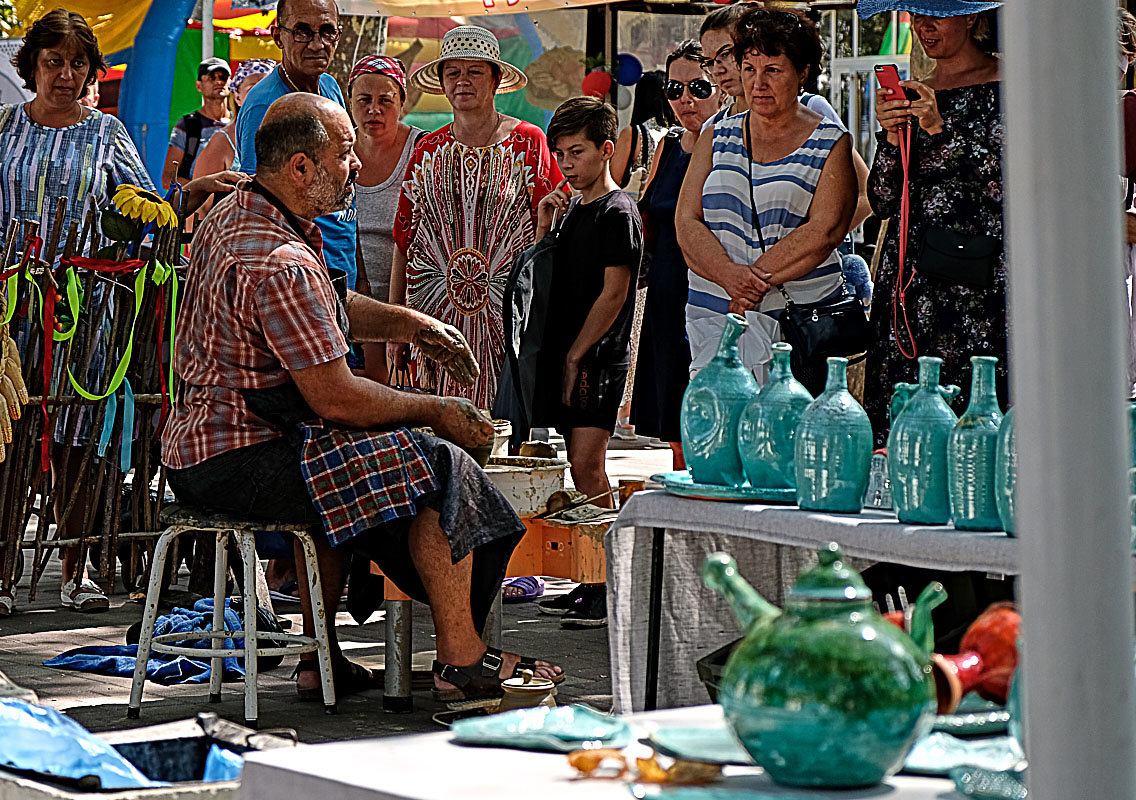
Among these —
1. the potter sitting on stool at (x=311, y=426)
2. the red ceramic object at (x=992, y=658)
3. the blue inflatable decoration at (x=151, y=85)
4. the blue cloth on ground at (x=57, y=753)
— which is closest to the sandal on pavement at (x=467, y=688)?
the potter sitting on stool at (x=311, y=426)

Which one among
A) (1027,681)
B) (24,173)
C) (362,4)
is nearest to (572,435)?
(24,173)

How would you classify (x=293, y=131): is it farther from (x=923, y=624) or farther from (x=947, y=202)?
(x=923, y=624)

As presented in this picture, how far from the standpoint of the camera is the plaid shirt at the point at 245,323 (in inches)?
156

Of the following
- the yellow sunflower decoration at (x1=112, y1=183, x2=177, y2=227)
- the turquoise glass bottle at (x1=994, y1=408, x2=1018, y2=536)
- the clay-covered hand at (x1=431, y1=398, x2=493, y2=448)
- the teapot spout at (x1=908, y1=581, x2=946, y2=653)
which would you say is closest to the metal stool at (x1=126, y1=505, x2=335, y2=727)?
the clay-covered hand at (x1=431, y1=398, x2=493, y2=448)

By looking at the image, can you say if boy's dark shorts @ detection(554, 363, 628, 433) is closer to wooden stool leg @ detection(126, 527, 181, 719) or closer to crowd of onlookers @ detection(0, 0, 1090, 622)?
crowd of onlookers @ detection(0, 0, 1090, 622)

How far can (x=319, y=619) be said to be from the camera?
4.16m

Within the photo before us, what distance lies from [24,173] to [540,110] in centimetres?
765

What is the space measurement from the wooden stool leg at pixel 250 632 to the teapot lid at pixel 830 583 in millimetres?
2575

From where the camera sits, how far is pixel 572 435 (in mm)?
5676

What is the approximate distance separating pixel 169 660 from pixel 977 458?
301 cm

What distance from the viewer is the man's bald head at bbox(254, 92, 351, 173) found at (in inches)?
164

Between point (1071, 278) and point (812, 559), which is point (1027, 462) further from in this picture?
point (812, 559)

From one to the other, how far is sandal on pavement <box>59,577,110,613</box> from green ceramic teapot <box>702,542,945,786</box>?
454cm

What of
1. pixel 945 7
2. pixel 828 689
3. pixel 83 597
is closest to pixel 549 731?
pixel 828 689
